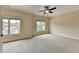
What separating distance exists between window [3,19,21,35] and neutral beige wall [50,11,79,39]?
14.0 ft

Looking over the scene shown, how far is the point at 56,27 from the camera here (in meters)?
8.84

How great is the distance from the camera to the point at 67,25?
23.0ft

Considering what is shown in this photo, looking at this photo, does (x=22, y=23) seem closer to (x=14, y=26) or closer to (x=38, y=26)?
(x=14, y=26)

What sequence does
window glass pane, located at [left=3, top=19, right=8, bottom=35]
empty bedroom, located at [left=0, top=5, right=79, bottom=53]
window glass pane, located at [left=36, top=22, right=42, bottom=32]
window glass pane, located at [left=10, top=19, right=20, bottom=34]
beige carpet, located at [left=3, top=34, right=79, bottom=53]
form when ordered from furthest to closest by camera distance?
1. window glass pane, located at [left=36, top=22, right=42, bottom=32]
2. window glass pane, located at [left=10, top=19, right=20, bottom=34]
3. window glass pane, located at [left=3, top=19, right=8, bottom=35]
4. empty bedroom, located at [left=0, top=5, right=79, bottom=53]
5. beige carpet, located at [left=3, top=34, right=79, bottom=53]

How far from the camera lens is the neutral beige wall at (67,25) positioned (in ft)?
19.7

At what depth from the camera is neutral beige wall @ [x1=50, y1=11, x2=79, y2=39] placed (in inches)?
236

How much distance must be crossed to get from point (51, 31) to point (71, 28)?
3.60m

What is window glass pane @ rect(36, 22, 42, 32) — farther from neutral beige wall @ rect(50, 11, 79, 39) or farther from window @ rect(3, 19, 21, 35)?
window @ rect(3, 19, 21, 35)

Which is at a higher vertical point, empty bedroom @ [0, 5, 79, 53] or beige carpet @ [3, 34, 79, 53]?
empty bedroom @ [0, 5, 79, 53]

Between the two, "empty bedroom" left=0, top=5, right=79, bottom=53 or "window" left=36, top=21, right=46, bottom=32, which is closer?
"empty bedroom" left=0, top=5, right=79, bottom=53

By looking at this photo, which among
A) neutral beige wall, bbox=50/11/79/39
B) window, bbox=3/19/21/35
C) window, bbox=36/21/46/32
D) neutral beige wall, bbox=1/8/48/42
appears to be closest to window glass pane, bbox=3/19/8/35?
window, bbox=3/19/21/35
